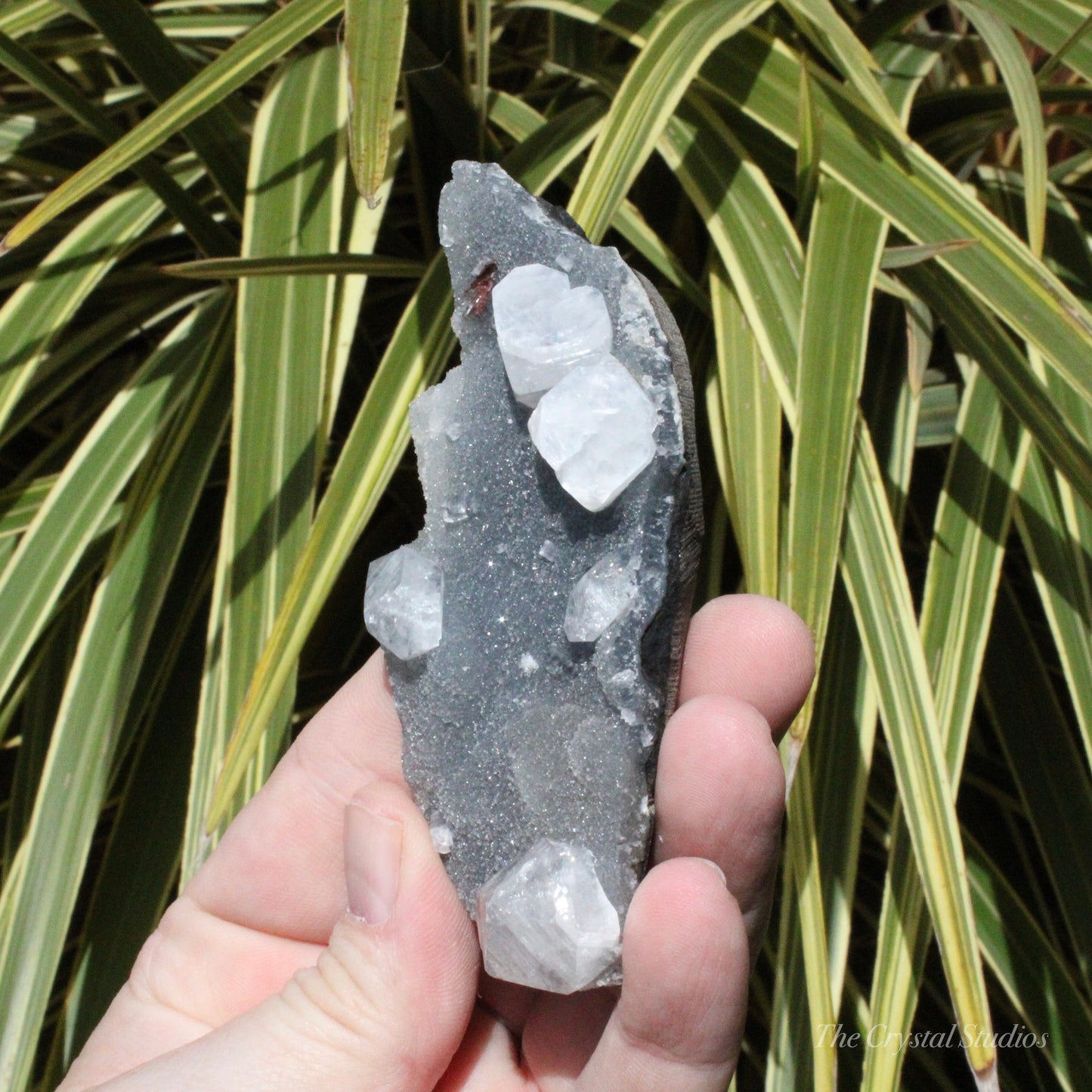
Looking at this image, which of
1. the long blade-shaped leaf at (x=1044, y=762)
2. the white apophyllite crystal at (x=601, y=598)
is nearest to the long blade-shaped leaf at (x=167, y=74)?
the white apophyllite crystal at (x=601, y=598)

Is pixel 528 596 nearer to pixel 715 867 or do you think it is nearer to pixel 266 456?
pixel 715 867

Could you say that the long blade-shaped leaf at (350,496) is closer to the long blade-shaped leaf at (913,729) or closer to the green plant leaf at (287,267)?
the green plant leaf at (287,267)

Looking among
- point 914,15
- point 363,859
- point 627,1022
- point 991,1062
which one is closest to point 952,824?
point 991,1062

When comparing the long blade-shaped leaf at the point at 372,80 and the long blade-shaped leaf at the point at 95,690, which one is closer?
the long blade-shaped leaf at the point at 372,80

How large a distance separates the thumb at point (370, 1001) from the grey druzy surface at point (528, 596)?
1.2 inches

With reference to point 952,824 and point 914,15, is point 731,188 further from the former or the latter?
point 952,824

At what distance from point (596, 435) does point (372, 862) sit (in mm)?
309

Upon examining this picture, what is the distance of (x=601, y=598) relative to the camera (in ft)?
2.25

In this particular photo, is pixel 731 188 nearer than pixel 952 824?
No

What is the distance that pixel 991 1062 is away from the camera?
70cm

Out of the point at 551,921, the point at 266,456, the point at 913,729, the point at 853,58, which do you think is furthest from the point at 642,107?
the point at 551,921

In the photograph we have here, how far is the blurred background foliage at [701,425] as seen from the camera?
874 mm

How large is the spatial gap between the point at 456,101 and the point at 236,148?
0.23m

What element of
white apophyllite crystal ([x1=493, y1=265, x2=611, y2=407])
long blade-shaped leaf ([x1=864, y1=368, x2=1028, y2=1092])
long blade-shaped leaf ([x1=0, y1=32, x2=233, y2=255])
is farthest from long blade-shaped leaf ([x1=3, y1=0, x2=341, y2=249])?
long blade-shaped leaf ([x1=864, y1=368, x2=1028, y2=1092])
